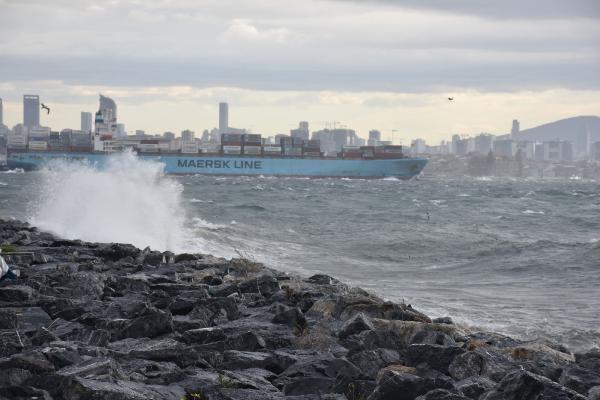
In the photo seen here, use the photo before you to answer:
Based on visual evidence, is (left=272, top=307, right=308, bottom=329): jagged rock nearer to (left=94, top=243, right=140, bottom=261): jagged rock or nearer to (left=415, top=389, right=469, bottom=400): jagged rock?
(left=415, top=389, right=469, bottom=400): jagged rock

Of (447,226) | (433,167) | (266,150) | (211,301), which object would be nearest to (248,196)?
(447,226)

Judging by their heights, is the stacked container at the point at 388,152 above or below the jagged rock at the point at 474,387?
above

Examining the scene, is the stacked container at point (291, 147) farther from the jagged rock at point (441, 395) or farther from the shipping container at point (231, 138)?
the jagged rock at point (441, 395)

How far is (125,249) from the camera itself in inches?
553

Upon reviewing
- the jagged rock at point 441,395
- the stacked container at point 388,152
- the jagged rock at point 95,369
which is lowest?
the jagged rock at point 441,395

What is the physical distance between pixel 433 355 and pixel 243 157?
102 meters

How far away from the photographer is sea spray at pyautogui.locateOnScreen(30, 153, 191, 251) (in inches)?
869

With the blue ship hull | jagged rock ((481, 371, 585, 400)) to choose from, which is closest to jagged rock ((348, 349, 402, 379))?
jagged rock ((481, 371, 585, 400))

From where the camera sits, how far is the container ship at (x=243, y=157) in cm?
10344

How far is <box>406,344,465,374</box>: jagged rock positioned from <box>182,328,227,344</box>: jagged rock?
59.0 inches

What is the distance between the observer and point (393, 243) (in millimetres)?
26172

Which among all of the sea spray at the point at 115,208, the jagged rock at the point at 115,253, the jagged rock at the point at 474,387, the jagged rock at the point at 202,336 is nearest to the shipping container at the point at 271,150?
the sea spray at the point at 115,208

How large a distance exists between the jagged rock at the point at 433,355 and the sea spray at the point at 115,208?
1449 centimetres

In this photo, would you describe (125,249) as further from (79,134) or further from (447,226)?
(79,134)
